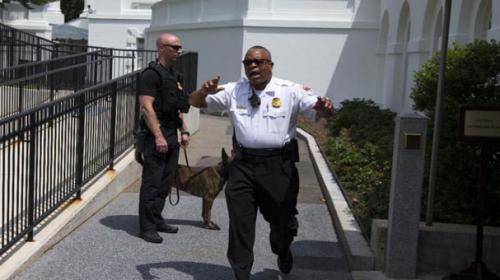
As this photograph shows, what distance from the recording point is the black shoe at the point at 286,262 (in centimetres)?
589

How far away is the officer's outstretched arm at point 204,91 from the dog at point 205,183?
1858 mm

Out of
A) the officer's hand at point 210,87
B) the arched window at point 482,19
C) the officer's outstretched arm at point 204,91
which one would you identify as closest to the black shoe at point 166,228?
the officer's outstretched arm at point 204,91

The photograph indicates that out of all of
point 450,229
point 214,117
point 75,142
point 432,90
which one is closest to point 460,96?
point 432,90

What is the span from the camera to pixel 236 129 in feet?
18.0

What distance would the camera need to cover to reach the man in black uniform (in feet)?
22.0

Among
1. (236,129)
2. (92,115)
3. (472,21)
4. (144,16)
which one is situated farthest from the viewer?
(144,16)

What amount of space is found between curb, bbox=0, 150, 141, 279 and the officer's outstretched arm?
196 centimetres

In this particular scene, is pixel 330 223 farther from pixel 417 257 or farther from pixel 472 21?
pixel 472 21

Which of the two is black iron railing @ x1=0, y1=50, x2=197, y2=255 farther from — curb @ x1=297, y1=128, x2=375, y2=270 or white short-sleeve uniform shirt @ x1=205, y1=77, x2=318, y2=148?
curb @ x1=297, y1=128, x2=375, y2=270

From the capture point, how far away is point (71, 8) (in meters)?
58.9

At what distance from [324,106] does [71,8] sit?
2222 inches

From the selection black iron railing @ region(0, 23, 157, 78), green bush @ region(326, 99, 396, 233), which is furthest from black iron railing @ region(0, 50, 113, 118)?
green bush @ region(326, 99, 396, 233)

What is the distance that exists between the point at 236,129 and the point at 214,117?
525 inches

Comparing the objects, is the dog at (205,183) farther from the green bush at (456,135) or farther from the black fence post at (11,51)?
the black fence post at (11,51)
